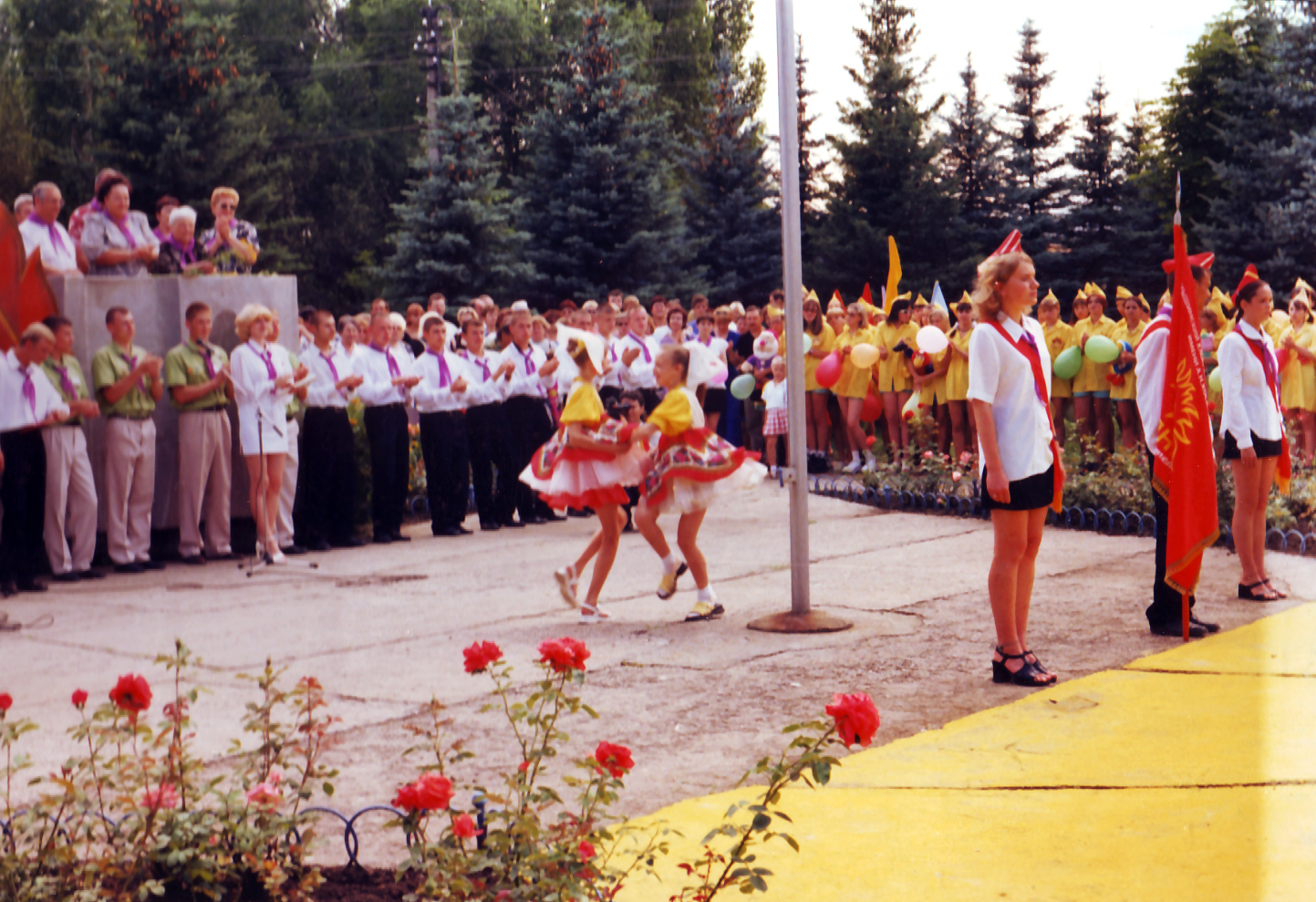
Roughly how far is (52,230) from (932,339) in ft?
28.3

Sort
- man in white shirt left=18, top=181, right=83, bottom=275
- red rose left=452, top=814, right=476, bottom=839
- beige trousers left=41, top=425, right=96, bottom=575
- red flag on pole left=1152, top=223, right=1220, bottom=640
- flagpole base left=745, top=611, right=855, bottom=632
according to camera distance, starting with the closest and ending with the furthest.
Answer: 1. red rose left=452, top=814, right=476, bottom=839
2. red flag on pole left=1152, top=223, right=1220, bottom=640
3. flagpole base left=745, top=611, right=855, bottom=632
4. beige trousers left=41, top=425, right=96, bottom=575
5. man in white shirt left=18, top=181, right=83, bottom=275

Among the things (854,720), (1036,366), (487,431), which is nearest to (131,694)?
(854,720)

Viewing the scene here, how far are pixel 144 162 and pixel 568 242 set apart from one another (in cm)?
1054

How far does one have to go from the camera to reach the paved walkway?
4.19 meters

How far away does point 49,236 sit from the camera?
11.6m

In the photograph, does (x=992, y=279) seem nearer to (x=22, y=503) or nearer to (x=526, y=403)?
(x=22, y=503)

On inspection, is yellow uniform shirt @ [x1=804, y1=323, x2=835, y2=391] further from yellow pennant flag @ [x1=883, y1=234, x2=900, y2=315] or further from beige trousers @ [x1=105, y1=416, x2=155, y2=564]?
beige trousers @ [x1=105, y1=416, x2=155, y2=564]

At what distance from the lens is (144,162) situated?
107 ft

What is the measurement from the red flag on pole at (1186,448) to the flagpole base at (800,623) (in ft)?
5.89

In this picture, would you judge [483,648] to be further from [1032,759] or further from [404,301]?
[404,301]

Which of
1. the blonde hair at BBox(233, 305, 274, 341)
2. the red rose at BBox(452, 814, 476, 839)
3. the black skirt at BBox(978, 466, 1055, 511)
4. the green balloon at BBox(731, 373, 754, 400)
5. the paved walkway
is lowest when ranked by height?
the paved walkway

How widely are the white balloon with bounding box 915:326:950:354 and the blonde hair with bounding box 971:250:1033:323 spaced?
28.6ft

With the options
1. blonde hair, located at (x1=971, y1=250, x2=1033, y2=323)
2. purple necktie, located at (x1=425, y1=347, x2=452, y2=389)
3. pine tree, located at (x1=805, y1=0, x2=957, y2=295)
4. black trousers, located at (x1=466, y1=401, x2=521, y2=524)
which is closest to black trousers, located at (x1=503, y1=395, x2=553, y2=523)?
black trousers, located at (x1=466, y1=401, x2=521, y2=524)

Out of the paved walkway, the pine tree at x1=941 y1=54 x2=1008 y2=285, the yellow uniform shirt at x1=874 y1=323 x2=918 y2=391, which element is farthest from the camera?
the pine tree at x1=941 y1=54 x2=1008 y2=285
